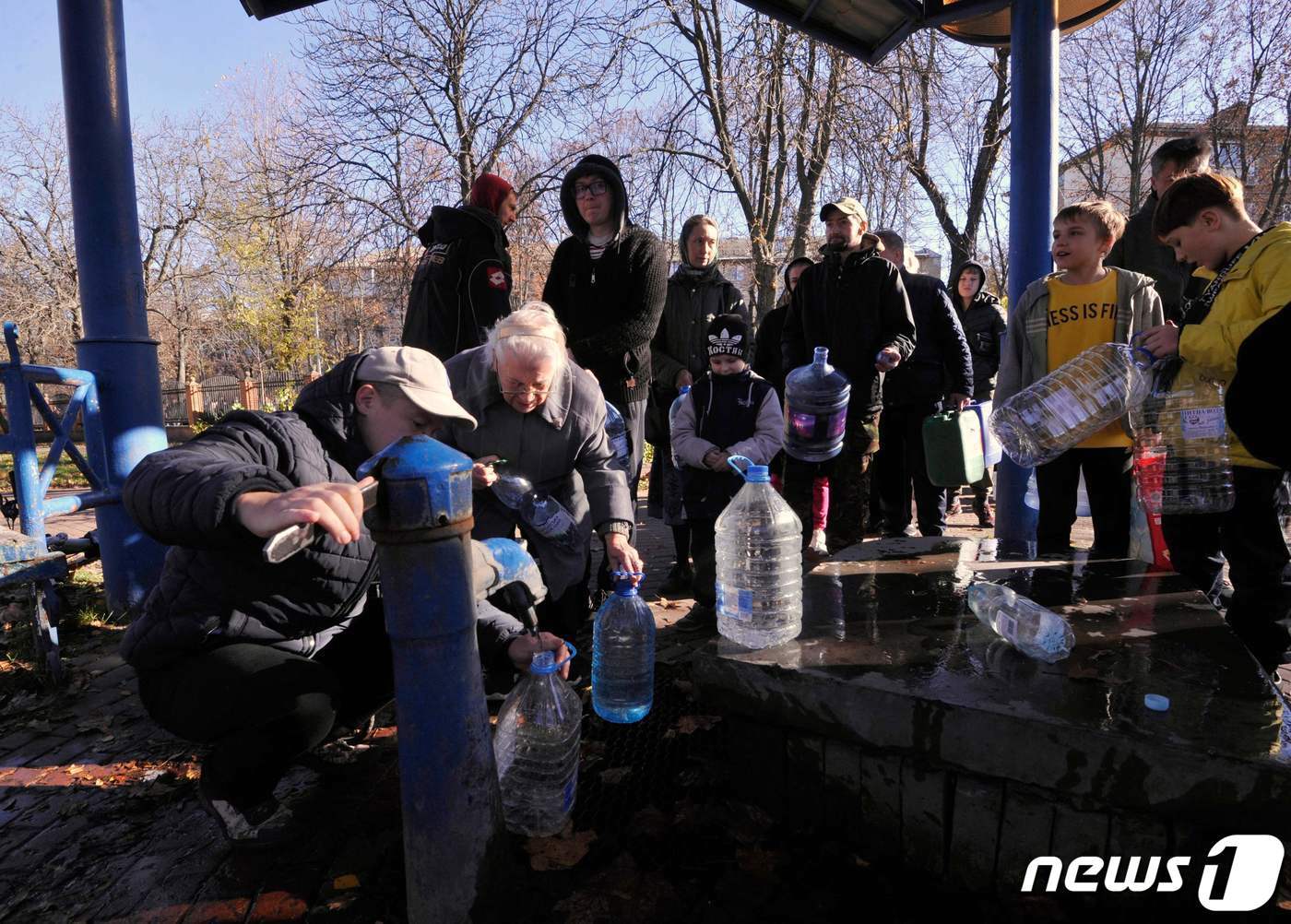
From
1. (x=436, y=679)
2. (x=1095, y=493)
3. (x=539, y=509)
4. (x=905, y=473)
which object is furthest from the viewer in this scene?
(x=905, y=473)

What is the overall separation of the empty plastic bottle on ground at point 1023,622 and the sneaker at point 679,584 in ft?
7.56

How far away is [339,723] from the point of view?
8.13 ft

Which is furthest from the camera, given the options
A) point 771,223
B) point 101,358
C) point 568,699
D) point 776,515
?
point 771,223

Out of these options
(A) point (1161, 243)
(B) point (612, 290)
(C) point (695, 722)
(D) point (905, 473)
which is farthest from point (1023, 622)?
(D) point (905, 473)

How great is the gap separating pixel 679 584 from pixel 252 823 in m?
2.94

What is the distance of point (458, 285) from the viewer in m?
4.30

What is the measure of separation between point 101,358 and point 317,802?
3193 mm

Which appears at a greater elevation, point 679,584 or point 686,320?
point 686,320

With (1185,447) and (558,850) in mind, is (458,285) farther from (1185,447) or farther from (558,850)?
(1185,447)

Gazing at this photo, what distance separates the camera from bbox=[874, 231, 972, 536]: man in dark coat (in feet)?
17.7

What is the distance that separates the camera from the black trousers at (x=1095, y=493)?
3.81 metres

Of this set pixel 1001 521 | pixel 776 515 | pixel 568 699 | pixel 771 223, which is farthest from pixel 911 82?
pixel 568 699

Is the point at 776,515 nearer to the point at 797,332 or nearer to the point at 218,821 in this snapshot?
the point at 218,821

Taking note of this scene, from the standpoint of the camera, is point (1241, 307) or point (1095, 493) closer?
point (1241, 307)
